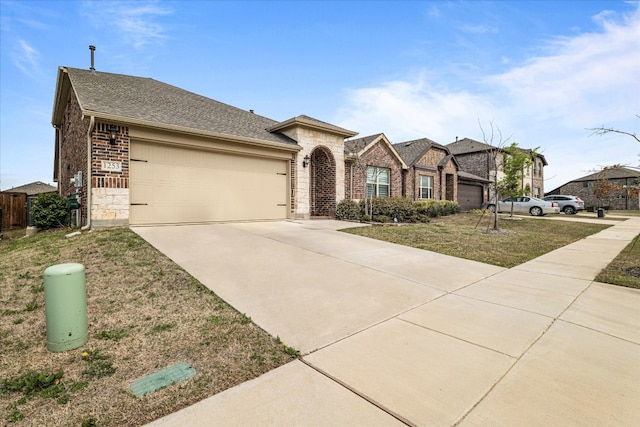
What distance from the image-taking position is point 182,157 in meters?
9.88

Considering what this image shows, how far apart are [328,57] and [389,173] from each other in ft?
25.7

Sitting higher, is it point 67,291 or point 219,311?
point 67,291

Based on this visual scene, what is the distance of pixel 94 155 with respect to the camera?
8234mm

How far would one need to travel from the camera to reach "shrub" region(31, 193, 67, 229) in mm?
9969

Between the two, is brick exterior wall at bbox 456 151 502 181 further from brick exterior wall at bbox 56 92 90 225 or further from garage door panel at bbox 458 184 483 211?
brick exterior wall at bbox 56 92 90 225

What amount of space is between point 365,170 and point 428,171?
7.33 metres

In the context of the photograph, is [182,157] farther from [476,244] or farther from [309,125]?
[476,244]

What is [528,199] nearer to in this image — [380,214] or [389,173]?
[389,173]

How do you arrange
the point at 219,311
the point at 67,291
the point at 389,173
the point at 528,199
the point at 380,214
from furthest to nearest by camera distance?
1. the point at 528,199
2. the point at 389,173
3. the point at 380,214
4. the point at 219,311
5. the point at 67,291

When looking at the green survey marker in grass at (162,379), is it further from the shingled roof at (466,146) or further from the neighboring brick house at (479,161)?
the shingled roof at (466,146)

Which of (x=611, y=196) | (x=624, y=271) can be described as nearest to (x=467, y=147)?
(x=611, y=196)

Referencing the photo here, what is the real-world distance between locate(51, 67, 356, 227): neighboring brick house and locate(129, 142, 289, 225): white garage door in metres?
0.03

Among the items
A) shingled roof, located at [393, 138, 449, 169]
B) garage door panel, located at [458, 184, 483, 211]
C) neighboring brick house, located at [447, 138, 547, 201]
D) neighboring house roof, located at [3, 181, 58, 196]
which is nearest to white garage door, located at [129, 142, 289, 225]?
shingled roof, located at [393, 138, 449, 169]

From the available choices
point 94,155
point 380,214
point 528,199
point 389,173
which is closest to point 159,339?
point 94,155
